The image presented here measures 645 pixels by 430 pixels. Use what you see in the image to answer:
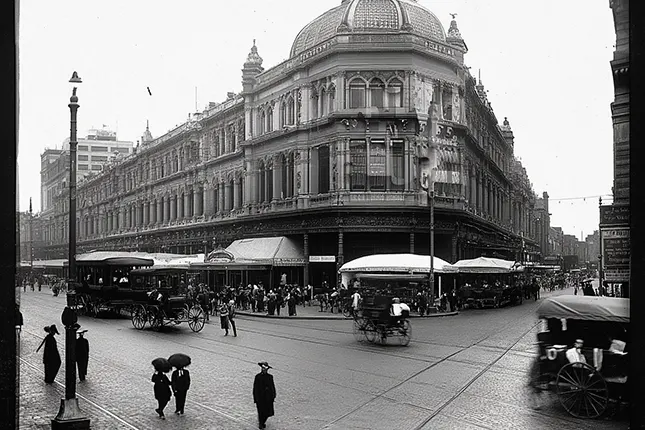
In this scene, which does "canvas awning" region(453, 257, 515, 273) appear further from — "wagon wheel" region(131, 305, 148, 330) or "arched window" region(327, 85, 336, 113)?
"wagon wheel" region(131, 305, 148, 330)

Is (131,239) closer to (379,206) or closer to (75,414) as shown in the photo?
(379,206)

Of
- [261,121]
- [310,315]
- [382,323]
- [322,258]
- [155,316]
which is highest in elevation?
[261,121]

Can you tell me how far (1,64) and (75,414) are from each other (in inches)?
305

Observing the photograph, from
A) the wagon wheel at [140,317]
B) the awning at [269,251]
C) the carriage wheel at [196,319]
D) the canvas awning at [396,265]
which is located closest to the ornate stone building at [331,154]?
the awning at [269,251]

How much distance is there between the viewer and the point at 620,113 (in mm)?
11523

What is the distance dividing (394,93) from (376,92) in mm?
1455

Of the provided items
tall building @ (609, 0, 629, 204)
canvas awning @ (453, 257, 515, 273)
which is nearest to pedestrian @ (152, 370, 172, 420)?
tall building @ (609, 0, 629, 204)

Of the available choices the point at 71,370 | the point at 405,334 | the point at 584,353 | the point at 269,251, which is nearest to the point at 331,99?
the point at 269,251

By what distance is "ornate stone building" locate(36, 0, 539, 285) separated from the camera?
2823cm

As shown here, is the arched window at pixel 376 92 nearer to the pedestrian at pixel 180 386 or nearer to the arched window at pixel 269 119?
the arched window at pixel 269 119

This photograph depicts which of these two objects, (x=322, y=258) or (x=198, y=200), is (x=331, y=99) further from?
(x=198, y=200)

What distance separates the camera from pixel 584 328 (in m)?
12.6

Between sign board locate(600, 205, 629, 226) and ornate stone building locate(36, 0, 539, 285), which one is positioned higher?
ornate stone building locate(36, 0, 539, 285)

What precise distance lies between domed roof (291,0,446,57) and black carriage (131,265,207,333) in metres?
11.5
